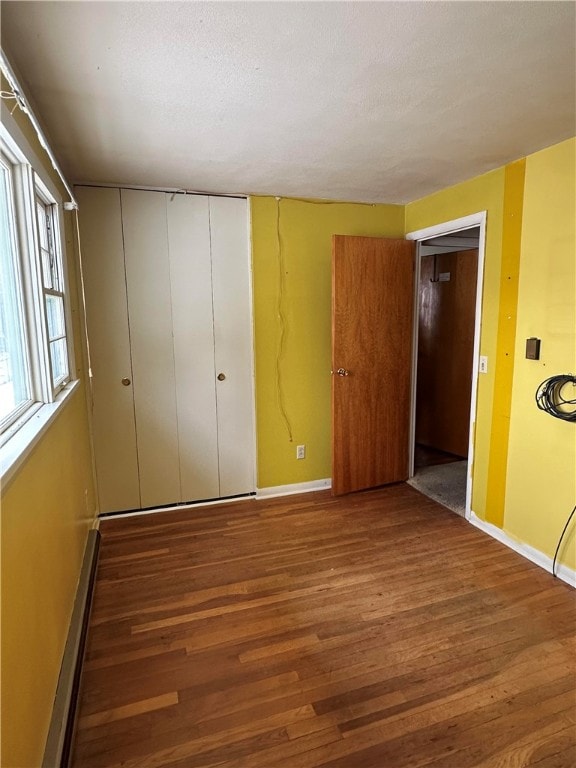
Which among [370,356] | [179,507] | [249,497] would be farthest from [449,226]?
[179,507]

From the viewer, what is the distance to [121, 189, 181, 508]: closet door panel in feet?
9.58

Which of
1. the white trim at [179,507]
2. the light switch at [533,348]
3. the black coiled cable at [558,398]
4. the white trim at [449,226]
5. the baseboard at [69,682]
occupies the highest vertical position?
the white trim at [449,226]

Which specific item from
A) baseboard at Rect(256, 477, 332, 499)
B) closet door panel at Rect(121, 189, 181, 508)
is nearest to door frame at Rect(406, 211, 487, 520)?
baseboard at Rect(256, 477, 332, 499)

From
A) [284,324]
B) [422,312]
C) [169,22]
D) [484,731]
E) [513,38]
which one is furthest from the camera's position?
[422,312]

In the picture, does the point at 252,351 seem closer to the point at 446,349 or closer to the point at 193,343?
the point at 193,343

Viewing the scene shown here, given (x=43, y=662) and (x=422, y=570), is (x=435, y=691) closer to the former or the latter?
(x=422, y=570)

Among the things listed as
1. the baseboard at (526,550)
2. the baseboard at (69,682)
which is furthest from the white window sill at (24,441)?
the baseboard at (526,550)

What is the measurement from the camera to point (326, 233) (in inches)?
131

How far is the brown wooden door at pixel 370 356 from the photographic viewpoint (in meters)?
3.21

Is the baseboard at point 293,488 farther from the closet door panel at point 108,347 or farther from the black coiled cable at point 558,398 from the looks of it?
the black coiled cable at point 558,398

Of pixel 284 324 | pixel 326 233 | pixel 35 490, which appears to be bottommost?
pixel 35 490

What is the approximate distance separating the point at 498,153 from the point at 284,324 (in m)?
1.71

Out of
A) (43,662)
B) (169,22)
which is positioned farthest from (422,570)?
(169,22)

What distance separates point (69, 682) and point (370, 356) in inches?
104
